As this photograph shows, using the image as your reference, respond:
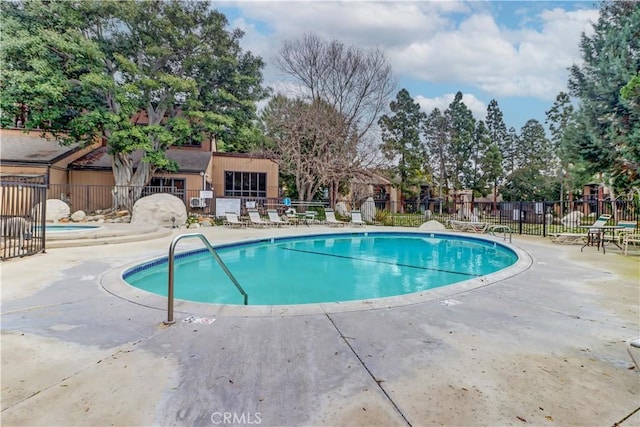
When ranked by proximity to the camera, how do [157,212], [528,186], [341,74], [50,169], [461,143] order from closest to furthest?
[157,212], [50,169], [341,74], [461,143], [528,186]

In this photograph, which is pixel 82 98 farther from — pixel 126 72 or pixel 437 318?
pixel 437 318

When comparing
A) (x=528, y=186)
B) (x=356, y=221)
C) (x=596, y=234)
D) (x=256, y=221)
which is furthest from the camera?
(x=528, y=186)

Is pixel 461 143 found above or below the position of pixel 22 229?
above

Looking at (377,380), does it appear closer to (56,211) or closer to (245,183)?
(56,211)

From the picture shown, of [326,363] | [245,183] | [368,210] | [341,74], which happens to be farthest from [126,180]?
[326,363]

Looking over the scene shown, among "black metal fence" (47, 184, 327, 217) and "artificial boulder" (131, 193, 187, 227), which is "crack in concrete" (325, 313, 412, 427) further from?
"black metal fence" (47, 184, 327, 217)

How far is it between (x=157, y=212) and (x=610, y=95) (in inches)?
630

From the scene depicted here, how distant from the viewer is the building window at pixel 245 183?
67.6 ft

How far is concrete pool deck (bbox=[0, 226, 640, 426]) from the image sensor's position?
1902 mm

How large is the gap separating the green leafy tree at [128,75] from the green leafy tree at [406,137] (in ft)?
53.3

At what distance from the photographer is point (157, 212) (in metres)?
13.8

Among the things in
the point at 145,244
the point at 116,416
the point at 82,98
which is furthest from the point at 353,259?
the point at 82,98

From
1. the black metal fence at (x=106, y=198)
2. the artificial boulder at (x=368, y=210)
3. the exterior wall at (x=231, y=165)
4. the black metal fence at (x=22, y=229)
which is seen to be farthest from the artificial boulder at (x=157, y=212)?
the artificial boulder at (x=368, y=210)

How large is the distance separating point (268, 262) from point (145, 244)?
3.49 metres
